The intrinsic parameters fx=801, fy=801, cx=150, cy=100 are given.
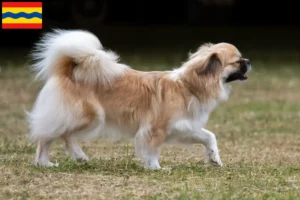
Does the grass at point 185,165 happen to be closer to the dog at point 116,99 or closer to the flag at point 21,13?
the dog at point 116,99

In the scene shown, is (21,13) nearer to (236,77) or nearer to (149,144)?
(236,77)

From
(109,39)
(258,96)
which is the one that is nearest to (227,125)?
(258,96)

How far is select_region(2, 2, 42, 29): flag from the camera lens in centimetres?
1533

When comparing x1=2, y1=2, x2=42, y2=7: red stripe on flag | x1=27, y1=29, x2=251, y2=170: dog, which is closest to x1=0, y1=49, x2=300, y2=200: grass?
x1=27, y1=29, x2=251, y2=170: dog

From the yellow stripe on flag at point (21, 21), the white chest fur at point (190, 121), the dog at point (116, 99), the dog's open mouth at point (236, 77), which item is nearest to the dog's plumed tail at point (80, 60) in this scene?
the dog at point (116, 99)

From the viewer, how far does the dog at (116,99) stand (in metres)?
6.71

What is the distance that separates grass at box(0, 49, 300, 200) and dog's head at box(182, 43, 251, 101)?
72cm

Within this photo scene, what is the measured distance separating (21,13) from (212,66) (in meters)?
8.66

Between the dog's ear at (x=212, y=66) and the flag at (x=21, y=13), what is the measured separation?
28.0 feet

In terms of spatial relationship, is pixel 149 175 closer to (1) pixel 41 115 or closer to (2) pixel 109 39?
(1) pixel 41 115

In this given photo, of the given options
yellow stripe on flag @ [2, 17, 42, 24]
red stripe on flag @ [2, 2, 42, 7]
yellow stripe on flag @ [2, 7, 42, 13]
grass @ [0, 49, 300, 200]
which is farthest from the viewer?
yellow stripe on flag @ [2, 17, 42, 24]

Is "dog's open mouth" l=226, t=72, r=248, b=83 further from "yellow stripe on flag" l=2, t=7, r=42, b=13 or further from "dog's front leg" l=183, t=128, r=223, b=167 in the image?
"yellow stripe on flag" l=2, t=7, r=42, b=13

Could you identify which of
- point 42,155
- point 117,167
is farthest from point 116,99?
point 42,155

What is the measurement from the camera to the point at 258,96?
13828mm
